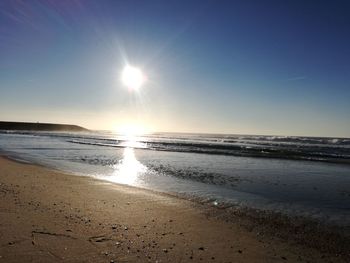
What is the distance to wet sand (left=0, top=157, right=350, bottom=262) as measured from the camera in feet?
19.0

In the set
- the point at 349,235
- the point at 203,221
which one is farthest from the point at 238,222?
the point at 349,235

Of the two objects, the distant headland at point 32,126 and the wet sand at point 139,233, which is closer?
the wet sand at point 139,233

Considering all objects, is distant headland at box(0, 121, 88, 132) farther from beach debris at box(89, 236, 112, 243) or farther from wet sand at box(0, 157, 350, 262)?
beach debris at box(89, 236, 112, 243)

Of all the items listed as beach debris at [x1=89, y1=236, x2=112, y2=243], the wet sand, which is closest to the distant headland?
the wet sand

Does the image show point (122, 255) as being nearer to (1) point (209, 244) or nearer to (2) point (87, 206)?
(1) point (209, 244)

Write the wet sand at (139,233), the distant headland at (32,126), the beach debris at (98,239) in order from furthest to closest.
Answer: the distant headland at (32,126)
the beach debris at (98,239)
the wet sand at (139,233)

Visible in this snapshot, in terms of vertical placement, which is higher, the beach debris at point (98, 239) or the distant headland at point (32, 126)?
the distant headland at point (32, 126)

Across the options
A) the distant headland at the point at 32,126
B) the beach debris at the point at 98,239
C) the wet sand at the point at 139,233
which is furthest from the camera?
the distant headland at the point at 32,126

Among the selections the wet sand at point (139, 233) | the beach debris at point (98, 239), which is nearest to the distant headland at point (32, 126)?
the wet sand at point (139, 233)

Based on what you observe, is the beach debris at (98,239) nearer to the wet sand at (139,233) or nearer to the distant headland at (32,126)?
the wet sand at (139,233)

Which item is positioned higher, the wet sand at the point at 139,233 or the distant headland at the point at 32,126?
the distant headland at the point at 32,126

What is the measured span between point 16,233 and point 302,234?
5.86 meters

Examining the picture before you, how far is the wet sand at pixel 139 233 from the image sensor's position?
578 cm

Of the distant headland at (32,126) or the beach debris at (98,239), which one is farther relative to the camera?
the distant headland at (32,126)
